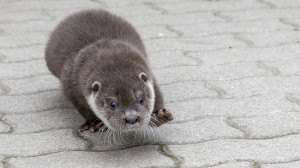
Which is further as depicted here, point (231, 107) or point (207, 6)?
point (207, 6)

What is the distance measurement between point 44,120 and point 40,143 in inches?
17.6

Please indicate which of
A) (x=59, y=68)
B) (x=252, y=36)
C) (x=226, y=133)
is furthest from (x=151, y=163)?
(x=252, y=36)

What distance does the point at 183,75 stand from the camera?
5.30 m

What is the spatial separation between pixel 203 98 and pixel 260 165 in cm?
123

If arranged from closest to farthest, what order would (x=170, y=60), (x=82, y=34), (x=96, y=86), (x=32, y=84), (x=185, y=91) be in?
(x=96, y=86) < (x=82, y=34) < (x=185, y=91) < (x=32, y=84) < (x=170, y=60)

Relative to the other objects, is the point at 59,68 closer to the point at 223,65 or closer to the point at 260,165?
the point at 223,65

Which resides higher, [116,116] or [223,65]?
[116,116]

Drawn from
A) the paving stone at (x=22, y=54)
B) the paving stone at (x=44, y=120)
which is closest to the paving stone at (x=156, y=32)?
the paving stone at (x=22, y=54)

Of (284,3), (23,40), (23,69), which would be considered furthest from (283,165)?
(284,3)

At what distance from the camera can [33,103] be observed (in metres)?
4.78

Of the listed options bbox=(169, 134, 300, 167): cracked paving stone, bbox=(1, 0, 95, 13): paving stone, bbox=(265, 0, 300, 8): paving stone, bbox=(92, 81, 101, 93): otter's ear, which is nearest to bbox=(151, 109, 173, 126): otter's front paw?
bbox=(169, 134, 300, 167): cracked paving stone

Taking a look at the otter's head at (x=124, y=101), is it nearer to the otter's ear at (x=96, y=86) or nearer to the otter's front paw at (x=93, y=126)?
the otter's ear at (x=96, y=86)

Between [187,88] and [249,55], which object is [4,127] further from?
[249,55]

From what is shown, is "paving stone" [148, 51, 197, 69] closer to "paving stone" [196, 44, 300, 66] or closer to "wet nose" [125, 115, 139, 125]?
"paving stone" [196, 44, 300, 66]
